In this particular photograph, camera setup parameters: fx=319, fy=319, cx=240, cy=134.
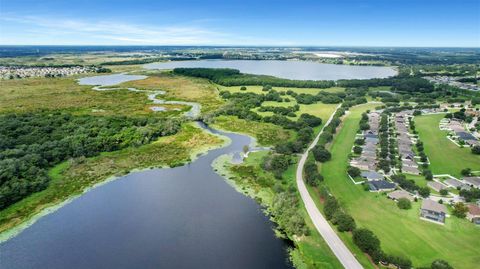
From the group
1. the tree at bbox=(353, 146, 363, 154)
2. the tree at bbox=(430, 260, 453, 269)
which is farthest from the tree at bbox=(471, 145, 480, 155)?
the tree at bbox=(430, 260, 453, 269)

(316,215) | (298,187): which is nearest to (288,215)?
(316,215)

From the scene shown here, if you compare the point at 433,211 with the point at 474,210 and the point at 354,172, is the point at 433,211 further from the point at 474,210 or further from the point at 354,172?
the point at 354,172

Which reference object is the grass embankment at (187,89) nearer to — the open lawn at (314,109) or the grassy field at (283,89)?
the grassy field at (283,89)

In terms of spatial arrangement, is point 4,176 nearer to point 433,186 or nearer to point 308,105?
point 433,186

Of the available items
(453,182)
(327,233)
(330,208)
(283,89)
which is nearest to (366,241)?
(327,233)

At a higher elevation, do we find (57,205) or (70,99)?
(70,99)

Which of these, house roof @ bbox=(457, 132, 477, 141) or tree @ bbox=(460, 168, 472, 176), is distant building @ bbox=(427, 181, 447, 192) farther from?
house roof @ bbox=(457, 132, 477, 141)
